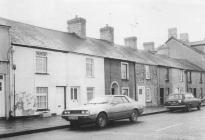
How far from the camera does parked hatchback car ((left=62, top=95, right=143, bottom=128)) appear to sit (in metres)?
13.0

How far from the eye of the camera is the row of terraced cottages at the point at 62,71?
692 inches

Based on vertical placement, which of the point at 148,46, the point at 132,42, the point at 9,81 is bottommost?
the point at 9,81

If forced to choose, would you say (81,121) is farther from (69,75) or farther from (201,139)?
(69,75)

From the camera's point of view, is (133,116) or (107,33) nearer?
(133,116)

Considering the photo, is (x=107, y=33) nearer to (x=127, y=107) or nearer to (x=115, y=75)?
(x=115, y=75)

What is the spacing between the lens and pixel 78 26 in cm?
2750

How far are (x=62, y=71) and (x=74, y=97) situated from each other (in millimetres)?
2365

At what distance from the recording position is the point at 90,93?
2353 cm

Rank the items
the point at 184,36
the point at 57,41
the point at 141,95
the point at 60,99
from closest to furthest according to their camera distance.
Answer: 1. the point at 60,99
2. the point at 57,41
3. the point at 141,95
4. the point at 184,36

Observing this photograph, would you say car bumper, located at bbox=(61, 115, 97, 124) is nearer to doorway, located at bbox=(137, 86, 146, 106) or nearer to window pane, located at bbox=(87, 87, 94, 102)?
window pane, located at bbox=(87, 87, 94, 102)

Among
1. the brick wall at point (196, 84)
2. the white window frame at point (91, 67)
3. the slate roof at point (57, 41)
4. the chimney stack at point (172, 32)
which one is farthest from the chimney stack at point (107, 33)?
the chimney stack at point (172, 32)

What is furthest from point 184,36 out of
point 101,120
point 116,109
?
point 101,120

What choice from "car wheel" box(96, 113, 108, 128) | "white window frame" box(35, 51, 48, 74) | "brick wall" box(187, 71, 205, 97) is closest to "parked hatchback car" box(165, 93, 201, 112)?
"white window frame" box(35, 51, 48, 74)

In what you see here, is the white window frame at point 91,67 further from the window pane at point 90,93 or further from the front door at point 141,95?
the front door at point 141,95
